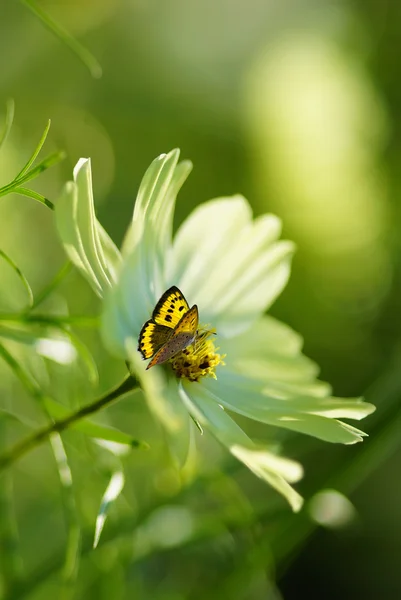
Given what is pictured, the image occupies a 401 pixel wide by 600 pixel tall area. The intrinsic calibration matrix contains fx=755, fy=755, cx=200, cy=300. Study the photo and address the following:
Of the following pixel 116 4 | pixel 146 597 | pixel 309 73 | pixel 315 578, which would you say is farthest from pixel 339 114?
pixel 146 597

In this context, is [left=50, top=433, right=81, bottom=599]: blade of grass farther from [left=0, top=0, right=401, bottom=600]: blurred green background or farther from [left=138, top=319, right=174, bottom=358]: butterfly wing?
[left=0, top=0, right=401, bottom=600]: blurred green background

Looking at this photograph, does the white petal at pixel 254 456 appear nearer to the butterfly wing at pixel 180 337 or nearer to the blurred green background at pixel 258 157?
the butterfly wing at pixel 180 337

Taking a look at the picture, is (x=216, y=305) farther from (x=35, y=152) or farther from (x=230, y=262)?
(x=35, y=152)

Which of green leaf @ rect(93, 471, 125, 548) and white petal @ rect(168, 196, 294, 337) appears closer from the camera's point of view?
green leaf @ rect(93, 471, 125, 548)

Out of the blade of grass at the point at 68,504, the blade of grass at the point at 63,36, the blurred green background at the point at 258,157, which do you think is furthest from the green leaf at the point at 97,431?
the blurred green background at the point at 258,157

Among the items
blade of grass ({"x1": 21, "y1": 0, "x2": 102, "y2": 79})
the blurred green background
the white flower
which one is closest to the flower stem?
the white flower

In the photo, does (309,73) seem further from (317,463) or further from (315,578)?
(315,578)

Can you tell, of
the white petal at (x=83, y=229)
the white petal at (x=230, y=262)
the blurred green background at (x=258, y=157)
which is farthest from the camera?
the blurred green background at (x=258, y=157)

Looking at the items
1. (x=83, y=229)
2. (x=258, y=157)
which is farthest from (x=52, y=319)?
(x=258, y=157)
